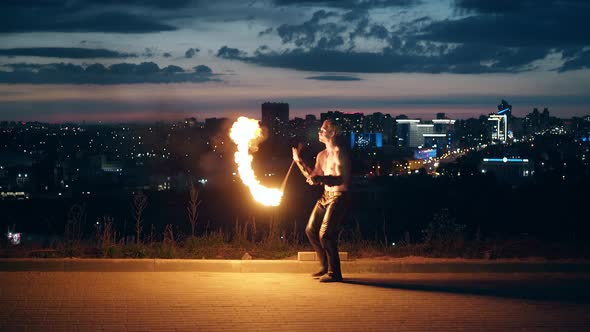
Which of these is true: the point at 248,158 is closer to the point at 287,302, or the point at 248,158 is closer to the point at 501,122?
the point at 287,302

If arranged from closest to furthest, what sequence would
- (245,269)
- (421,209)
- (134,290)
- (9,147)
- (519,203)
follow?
(134,290) < (245,269) < (519,203) < (421,209) < (9,147)

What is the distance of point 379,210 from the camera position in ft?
149

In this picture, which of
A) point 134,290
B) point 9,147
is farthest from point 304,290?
point 9,147

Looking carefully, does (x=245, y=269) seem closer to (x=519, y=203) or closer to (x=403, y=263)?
(x=403, y=263)

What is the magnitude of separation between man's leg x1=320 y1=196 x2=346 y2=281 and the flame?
103 centimetres

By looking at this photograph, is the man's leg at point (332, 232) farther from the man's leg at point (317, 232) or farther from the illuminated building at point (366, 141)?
the illuminated building at point (366, 141)

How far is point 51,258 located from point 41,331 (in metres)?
3.89

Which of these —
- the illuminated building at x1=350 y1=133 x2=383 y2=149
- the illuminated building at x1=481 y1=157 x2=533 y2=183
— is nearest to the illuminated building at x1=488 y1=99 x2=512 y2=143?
the illuminated building at x1=481 y1=157 x2=533 y2=183

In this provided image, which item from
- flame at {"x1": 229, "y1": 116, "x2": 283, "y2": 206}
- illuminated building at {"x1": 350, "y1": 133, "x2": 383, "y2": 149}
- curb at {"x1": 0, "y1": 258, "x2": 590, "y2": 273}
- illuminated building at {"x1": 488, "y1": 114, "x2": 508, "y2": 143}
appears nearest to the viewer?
curb at {"x1": 0, "y1": 258, "x2": 590, "y2": 273}

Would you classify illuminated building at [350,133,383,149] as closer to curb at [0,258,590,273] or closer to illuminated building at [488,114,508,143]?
curb at [0,258,590,273]

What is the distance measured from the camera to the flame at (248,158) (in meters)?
10.9

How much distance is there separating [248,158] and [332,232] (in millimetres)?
2065

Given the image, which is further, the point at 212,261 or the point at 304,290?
the point at 212,261

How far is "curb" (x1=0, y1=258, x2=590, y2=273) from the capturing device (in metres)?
10.8
